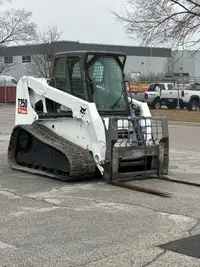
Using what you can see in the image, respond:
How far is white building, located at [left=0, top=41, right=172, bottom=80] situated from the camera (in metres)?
69.3

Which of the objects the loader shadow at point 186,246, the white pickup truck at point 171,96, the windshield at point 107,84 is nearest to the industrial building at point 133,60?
the white pickup truck at point 171,96

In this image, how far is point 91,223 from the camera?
643 cm

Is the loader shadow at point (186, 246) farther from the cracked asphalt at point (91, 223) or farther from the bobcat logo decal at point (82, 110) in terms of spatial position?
the bobcat logo decal at point (82, 110)

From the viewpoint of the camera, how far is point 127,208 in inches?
285

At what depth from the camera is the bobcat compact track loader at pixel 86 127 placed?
29.6 ft

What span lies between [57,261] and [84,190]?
3.51m

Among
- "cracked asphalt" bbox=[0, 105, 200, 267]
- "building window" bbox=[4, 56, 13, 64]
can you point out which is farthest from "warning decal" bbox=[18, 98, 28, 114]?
"building window" bbox=[4, 56, 13, 64]

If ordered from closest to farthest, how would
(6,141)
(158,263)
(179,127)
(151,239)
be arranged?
(158,263) < (151,239) < (6,141) < (179,127)

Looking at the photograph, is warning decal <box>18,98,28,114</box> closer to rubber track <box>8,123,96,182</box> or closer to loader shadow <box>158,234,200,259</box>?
rubber track <box>8,123,96,182</box>

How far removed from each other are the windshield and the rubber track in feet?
3.38

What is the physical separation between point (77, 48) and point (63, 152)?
6670 cm

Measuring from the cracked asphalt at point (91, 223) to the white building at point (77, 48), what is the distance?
51283mm

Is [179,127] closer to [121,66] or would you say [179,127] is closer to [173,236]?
[121,66]

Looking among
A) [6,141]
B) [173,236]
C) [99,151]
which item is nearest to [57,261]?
[173,236]
